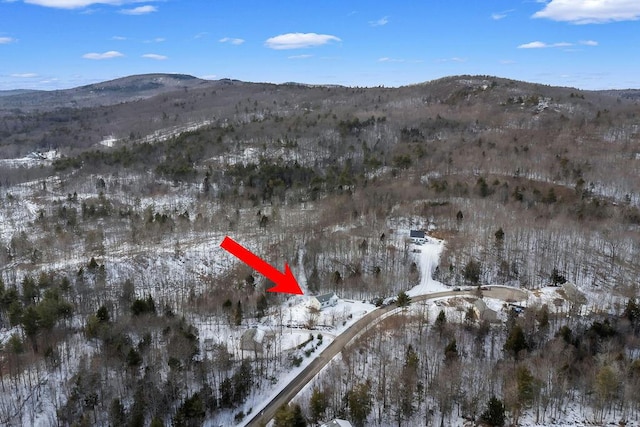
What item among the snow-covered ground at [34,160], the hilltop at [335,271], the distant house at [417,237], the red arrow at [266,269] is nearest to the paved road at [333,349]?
the hilltop at [335,271]

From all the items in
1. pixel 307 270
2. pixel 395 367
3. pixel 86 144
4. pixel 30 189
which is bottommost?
pixel 395 367

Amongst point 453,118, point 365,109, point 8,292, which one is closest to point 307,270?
point 8,292

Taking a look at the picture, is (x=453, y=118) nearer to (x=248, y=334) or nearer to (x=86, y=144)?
(x=248, y=334)

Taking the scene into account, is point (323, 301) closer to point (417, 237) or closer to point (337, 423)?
point (337, 423)

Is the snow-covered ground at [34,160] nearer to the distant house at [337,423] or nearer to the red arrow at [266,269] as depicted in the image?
the red arrow at [266,269]

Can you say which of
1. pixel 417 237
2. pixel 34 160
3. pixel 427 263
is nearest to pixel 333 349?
pixel 427 263

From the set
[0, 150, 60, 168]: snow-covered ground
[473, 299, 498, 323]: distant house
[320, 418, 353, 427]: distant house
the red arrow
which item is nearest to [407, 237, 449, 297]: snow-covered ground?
[473, 299, 498, 323]: distant house
